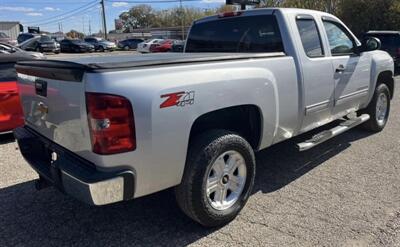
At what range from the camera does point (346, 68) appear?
4910 millimetres

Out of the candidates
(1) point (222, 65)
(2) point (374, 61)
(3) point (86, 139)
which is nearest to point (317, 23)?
(2) point (374, 61)

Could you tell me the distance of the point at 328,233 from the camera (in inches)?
126

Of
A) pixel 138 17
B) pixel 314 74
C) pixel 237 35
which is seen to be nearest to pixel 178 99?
pixel 314 74

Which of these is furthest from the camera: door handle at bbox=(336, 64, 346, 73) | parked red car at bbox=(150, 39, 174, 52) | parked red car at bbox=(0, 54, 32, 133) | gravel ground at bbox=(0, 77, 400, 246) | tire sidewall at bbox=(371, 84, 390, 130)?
parked red car at bbox=(150, 39, 174, 52)

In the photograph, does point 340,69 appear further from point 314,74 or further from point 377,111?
point 377,111

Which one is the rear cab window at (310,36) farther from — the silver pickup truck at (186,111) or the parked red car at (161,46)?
the parked red car at (161,46)

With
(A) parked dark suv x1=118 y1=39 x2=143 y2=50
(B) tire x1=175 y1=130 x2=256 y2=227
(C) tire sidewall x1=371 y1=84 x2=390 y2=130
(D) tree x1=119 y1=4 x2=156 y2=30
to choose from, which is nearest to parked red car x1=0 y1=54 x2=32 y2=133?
(B) tire x1=175 y1=130 x2=256 y2=227

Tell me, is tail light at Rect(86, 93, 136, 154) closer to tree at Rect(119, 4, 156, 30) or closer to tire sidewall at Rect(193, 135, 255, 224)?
tire sidewall at Rect(193, 135, 255, 224)

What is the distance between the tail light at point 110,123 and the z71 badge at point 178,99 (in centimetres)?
28

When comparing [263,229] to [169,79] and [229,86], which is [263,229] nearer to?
[229,86]

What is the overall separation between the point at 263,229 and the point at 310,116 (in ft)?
5.19

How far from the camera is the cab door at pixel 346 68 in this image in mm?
4773

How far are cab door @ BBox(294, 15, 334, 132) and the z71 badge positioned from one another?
168 centimetres

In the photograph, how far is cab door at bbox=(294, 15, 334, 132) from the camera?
4.11 m
